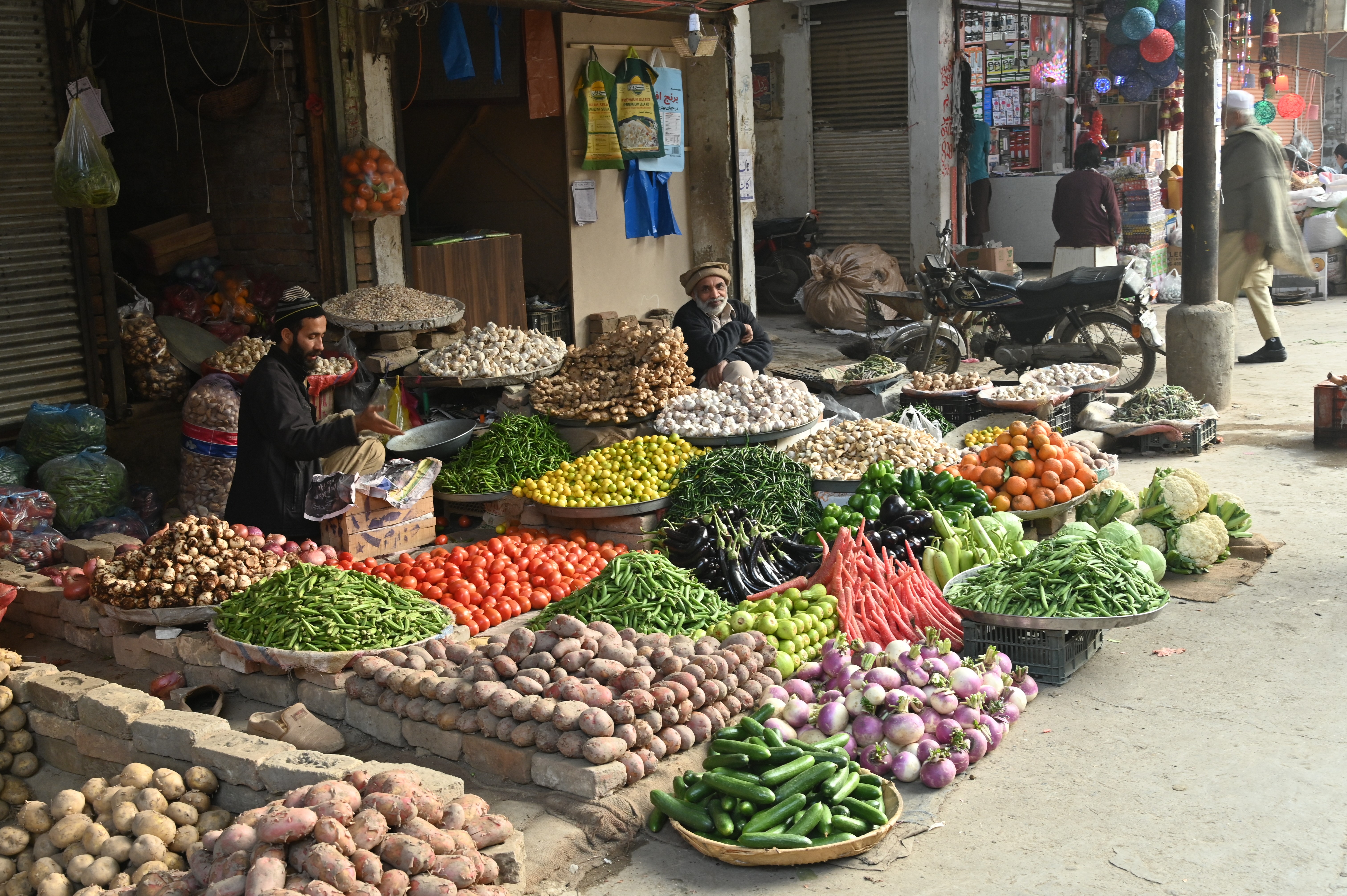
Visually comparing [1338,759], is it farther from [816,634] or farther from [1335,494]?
[1335,494]

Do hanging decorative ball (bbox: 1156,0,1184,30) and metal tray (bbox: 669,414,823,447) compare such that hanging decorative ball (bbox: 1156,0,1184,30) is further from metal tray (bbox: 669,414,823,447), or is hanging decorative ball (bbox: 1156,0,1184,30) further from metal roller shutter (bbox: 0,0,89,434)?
metal roller shutter (bbox: 0,0,89,434)

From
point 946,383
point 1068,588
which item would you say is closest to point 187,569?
point 1068,588

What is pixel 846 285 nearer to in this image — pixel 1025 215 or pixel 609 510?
pixel 1025 215

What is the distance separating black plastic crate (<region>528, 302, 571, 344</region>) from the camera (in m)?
9.86

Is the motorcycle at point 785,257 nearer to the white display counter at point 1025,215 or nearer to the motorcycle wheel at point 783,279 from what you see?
the motorcycle wheel at point 783,279

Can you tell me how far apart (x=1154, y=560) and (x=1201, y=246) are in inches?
186

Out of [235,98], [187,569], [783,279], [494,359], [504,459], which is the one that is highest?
[235,98]

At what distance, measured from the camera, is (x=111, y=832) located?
3.78 m

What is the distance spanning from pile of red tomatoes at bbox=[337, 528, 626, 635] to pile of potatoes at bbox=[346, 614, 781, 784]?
687mm

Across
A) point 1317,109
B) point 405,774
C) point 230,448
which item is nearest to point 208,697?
point 405,774

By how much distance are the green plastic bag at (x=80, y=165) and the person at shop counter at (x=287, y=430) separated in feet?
4.66

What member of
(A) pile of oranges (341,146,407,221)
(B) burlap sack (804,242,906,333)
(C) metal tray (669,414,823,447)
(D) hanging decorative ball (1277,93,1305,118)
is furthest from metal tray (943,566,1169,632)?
(D) hanging decorative ball (1277,93,1305,118)

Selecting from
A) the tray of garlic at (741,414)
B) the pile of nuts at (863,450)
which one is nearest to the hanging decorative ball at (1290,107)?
the pile of nuts at (863,450)

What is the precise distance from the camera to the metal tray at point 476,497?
6.84 metres
